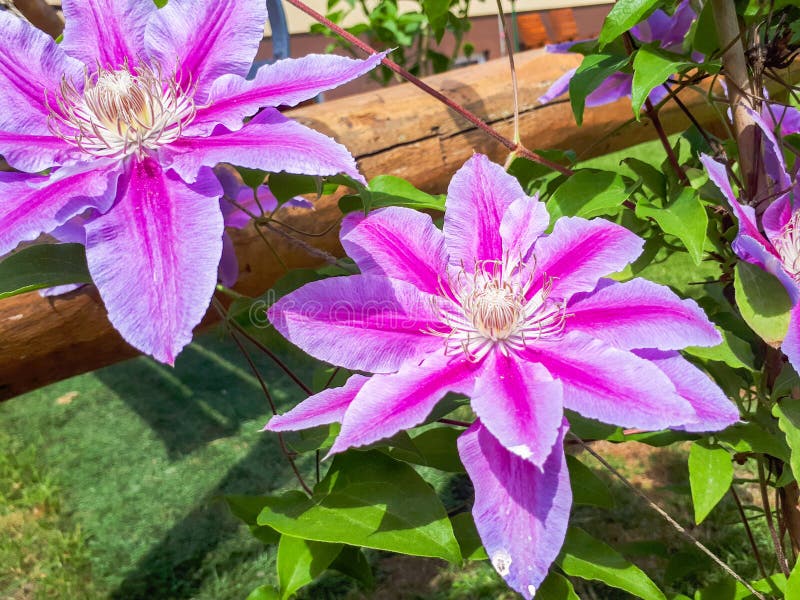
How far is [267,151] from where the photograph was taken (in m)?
0.54

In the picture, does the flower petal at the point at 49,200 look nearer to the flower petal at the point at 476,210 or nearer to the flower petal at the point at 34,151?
the flower petal at the point at 34,151

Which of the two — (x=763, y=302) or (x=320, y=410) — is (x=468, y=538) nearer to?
(x=320, y=410)

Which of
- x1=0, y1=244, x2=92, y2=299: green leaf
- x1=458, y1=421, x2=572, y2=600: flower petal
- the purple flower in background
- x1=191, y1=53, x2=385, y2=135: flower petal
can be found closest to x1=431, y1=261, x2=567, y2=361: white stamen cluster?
x1=458, y1=421, x2=572, y2=600: flower petal

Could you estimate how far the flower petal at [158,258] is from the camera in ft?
1.54

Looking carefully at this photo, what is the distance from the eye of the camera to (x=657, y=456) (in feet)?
6.35

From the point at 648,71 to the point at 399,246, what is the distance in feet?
1.02

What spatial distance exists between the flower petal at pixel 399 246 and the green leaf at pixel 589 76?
0.81 ft

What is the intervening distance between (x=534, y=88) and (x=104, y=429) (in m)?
1.79

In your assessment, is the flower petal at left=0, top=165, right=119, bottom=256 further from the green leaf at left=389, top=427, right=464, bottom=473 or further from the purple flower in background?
the purple flower in background

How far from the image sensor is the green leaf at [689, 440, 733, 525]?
27.8 inches

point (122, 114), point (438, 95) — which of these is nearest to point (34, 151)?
point (122, 114)

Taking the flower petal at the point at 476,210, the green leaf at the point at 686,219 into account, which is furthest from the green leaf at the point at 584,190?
the flower petal at the point at 476,210

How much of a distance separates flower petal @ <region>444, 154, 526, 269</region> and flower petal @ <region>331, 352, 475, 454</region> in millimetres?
121

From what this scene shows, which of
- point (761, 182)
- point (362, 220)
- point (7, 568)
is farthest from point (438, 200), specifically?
point (7, 568)
